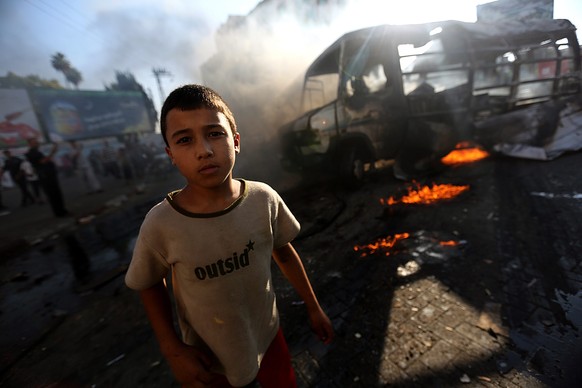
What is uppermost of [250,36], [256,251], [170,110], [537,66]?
[250,36]

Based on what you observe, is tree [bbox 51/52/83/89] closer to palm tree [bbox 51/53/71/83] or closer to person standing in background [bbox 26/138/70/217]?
palm tree [bbox 51/53/71/83]

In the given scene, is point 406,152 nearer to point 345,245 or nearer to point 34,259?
point 345,245

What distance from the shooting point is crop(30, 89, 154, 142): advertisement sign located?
18156 mm

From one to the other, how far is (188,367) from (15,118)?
22980 millimetres

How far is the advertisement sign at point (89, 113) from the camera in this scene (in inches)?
715

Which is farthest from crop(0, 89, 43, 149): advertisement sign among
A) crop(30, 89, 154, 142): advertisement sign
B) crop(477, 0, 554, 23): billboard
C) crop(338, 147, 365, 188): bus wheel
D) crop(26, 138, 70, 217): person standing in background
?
crop(477, 0, 554, 23): billboard

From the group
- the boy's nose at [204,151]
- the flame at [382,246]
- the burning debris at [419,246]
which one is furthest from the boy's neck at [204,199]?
the flame at [382,246]

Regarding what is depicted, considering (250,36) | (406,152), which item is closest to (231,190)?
(406,152)

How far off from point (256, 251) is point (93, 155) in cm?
2356

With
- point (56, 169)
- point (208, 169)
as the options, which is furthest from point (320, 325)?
point (56, 169)

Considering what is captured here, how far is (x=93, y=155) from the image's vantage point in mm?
19797

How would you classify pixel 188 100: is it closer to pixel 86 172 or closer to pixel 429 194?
pixel 429 194

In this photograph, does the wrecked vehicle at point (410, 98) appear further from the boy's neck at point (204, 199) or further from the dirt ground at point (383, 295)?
the boy's neck at point (204, 199)

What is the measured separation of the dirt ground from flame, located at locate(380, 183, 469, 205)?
0.58 feet
